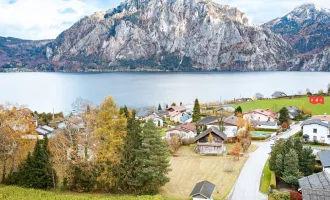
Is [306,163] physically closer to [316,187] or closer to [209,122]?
[316,187]

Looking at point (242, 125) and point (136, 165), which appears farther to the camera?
point (242, 125)

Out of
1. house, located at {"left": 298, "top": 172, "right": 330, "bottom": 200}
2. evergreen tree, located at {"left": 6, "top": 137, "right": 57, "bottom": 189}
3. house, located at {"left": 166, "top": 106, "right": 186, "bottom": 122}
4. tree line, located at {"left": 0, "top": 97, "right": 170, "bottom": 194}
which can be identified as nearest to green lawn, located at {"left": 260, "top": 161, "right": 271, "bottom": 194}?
house, located at {"left": 298, "top": 172, "right": 330, "bottom": 200}

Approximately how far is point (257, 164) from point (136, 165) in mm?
17123

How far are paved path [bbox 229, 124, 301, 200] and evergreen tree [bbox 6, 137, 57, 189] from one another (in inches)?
647

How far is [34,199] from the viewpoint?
24016 mm

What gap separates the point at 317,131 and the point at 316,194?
103 ft

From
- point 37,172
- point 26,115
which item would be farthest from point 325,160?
point 26,115

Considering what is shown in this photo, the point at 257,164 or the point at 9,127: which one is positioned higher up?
the point at 9,127

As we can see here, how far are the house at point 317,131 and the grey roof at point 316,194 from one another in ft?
99.6

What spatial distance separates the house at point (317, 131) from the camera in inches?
1938

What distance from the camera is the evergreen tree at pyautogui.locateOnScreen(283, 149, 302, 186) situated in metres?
29.4

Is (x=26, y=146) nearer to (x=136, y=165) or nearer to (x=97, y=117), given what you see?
(x=97, y=117)

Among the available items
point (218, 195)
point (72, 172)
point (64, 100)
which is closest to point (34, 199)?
point (72, 172)

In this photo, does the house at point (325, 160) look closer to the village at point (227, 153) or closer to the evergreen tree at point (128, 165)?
the village at point (227, 153)
